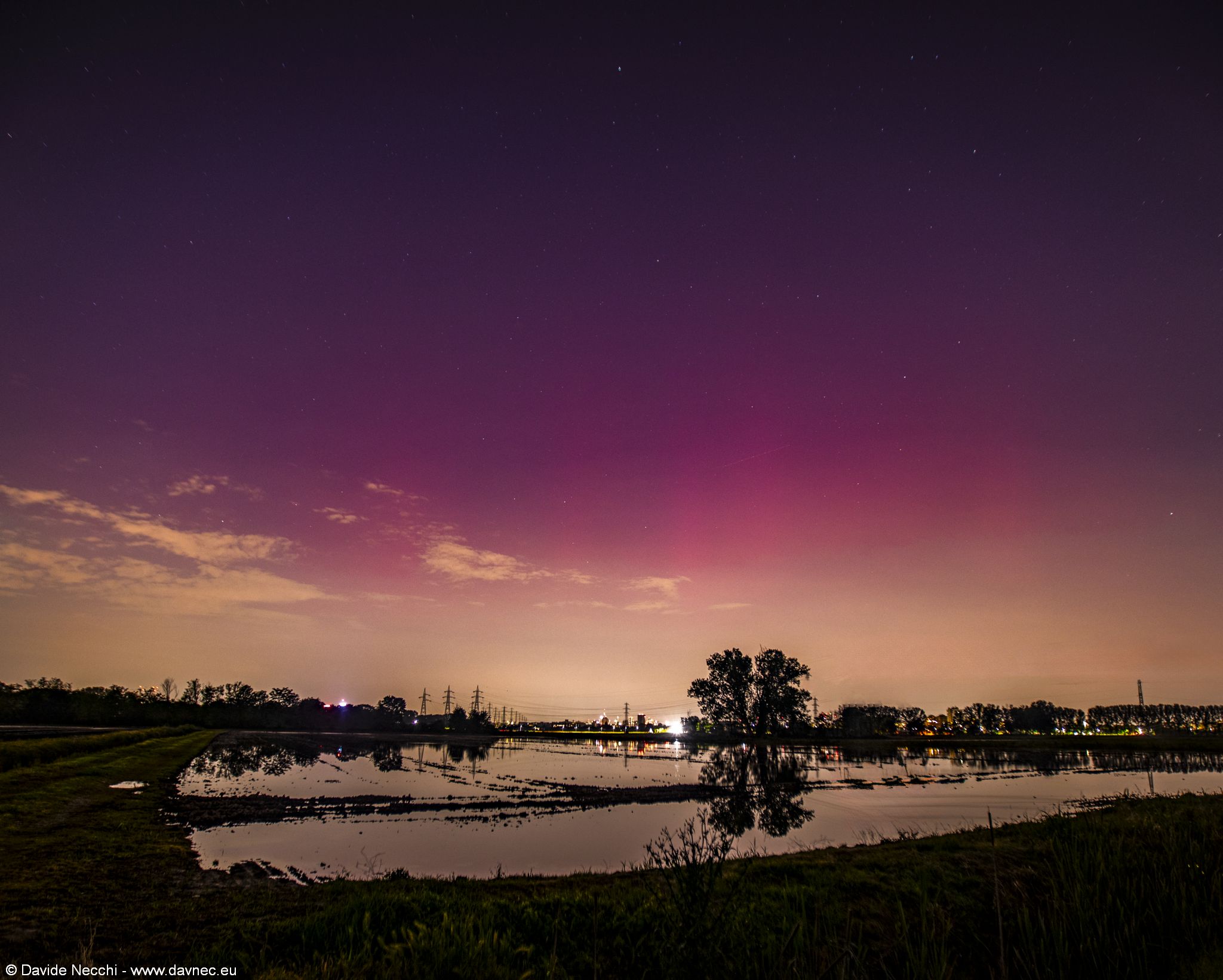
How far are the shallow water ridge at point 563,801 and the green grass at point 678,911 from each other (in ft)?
10.7

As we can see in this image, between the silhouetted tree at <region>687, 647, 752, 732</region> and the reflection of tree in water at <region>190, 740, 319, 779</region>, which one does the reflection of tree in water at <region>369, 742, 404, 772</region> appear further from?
the silhouetted tree at <region>687, 647, 752, 732</region>

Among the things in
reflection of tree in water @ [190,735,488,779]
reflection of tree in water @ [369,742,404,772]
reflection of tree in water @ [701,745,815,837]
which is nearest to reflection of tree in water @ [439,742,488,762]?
reflection of tree in water @ [190,735,488,779]

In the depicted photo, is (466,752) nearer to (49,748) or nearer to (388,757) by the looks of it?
(388,757)

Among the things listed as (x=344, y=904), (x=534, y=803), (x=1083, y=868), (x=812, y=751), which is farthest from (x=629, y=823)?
(x=812, y=751)

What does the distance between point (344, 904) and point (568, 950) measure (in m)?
4.57

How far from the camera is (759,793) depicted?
35750mm

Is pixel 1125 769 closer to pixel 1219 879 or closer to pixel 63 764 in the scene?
pixel 1219 879

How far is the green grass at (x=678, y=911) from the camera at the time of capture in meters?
5.79

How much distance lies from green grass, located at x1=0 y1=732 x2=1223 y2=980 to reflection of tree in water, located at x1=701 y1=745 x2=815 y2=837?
7.82 m

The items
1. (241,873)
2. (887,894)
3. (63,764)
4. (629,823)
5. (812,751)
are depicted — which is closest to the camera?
(887,894)

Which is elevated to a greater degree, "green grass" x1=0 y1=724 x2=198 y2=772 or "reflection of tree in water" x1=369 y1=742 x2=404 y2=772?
"green grass" x1=0 y1=724 x2=198 y2=772

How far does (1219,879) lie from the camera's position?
795 cm

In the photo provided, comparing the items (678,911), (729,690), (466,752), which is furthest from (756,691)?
(678,911)

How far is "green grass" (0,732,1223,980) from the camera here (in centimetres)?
579
